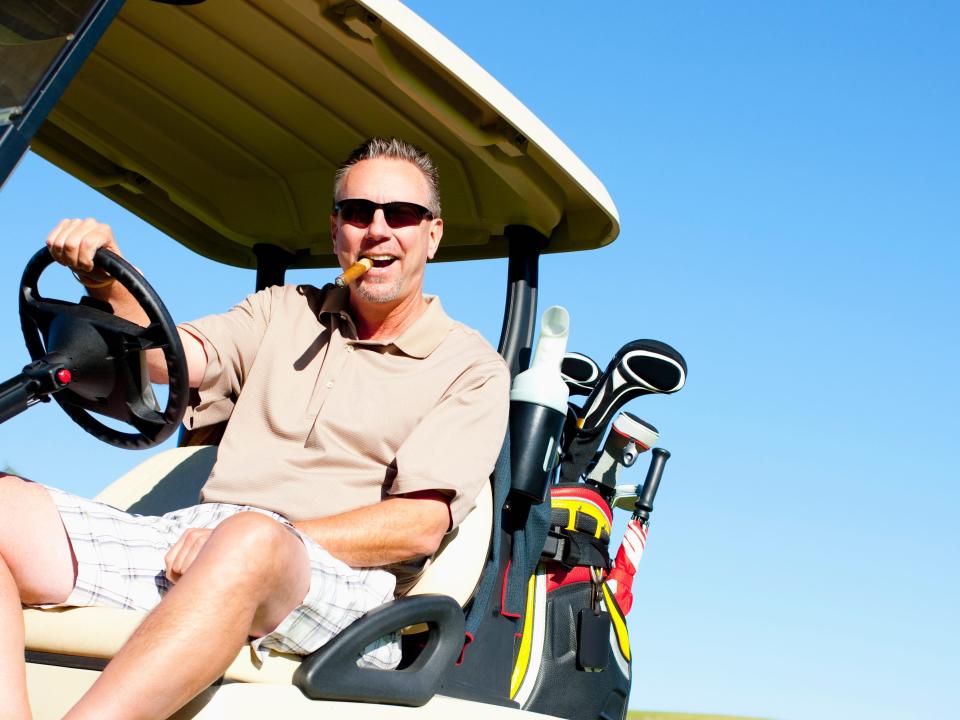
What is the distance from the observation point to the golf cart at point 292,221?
197 cm

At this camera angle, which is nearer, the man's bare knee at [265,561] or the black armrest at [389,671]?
the man's bare knee at [265,561]

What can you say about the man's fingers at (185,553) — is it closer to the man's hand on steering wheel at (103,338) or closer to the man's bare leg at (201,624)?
the man's bare leg at (201,624)

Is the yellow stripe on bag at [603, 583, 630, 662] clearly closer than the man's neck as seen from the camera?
No

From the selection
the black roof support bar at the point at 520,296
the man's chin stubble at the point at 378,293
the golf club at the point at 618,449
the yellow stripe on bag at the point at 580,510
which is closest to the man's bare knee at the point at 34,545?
the man's chin stubble at the point at 378,293

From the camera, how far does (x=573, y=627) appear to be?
316cm

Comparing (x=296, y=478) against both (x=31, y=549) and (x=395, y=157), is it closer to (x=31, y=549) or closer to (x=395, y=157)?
(x=31, y=549)

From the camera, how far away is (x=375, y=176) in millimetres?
2621

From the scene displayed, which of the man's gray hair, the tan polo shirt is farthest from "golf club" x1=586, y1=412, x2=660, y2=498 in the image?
the man's gray hair

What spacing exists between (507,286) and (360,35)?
829 mm

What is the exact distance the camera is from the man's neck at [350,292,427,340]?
105 inches

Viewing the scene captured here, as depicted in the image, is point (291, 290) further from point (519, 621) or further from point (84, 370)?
point (519, 621)

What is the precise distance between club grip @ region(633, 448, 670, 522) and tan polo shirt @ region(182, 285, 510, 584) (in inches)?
45.3

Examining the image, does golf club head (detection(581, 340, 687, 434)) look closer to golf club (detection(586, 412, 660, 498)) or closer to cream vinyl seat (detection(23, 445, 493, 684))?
golf club (detection(586, 412, 660, 498))

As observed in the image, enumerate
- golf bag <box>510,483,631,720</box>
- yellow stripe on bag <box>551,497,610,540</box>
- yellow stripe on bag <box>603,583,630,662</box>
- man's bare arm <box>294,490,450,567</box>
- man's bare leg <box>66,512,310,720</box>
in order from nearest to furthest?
man's bare leg <box>66,512,310,720</box>, man's bare arm <box>294,490,450,567</box>, golf bag <box>510,483,631,720</box>, yellow stripe on bag <box>551,497,610,540</box>, yellow stripe on bag <box>603,583,630,662</box>
